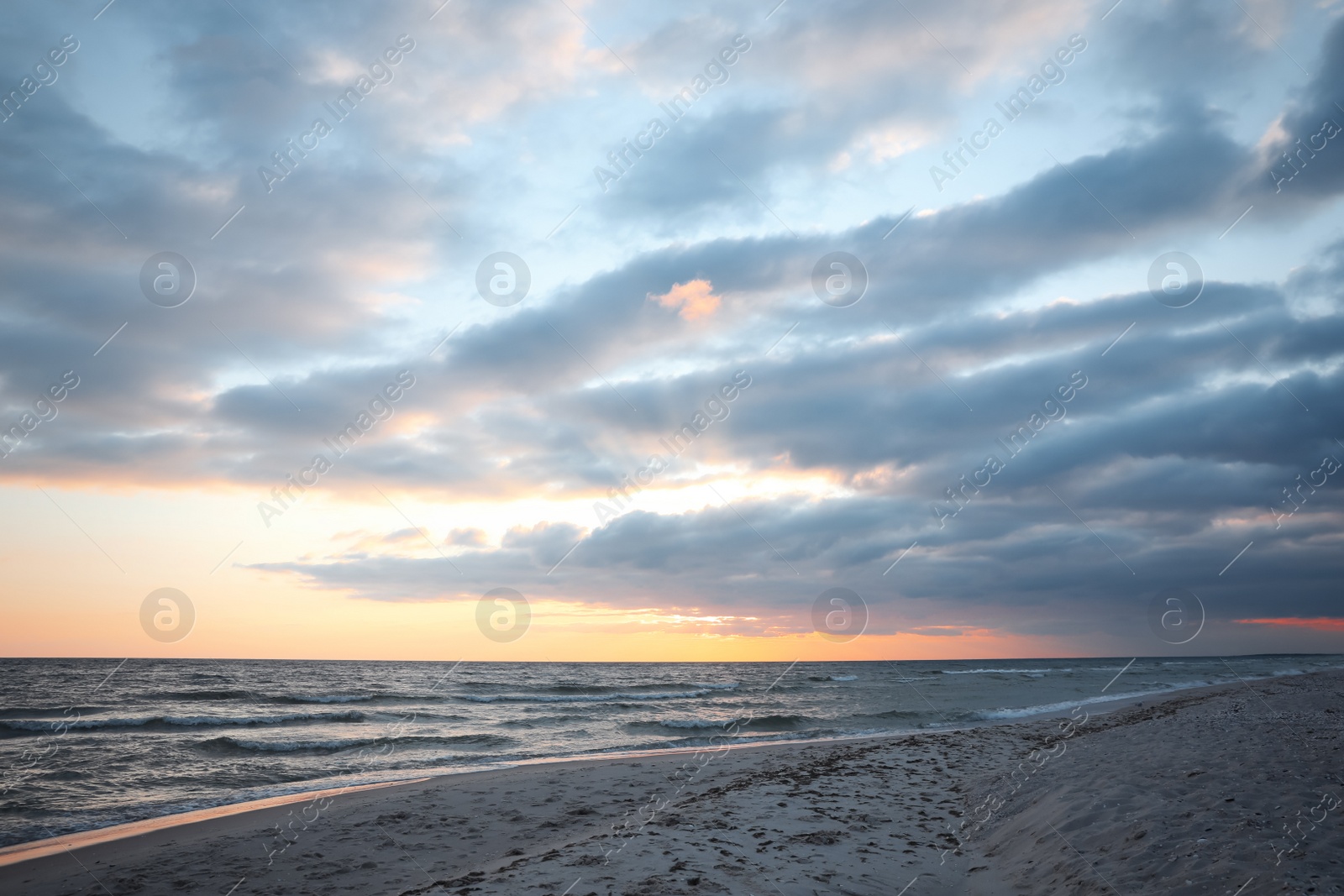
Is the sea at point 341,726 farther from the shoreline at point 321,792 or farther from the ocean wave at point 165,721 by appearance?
the shoreline at point 321,792

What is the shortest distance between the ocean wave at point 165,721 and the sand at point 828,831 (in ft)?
58.0

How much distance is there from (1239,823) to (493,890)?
866cm

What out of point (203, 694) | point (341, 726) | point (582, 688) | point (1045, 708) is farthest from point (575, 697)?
point (1045, 708)

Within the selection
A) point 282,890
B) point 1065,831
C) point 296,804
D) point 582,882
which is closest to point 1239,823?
point 1065,831

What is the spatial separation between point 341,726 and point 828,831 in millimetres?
25325

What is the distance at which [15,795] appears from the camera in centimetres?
1521

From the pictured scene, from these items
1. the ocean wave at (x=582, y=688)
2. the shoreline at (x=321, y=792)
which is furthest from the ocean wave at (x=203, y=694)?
the shoreline at (x=321, y=792)

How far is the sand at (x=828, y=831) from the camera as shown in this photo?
742 cm

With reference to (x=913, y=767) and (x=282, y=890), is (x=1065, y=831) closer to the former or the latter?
(x=913, y=767)

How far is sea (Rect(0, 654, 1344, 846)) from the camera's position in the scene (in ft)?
54.1

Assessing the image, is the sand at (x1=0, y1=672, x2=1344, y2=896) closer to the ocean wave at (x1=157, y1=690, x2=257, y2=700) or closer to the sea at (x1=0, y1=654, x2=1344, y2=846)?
the sea at (x1=0, y1=654, x2=1344, y2=846)

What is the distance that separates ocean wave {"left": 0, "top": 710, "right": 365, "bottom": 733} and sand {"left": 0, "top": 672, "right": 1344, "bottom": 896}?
17.7m

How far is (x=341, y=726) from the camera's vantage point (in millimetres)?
28172

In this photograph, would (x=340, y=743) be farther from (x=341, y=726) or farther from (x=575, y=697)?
(x=575, y=697)
